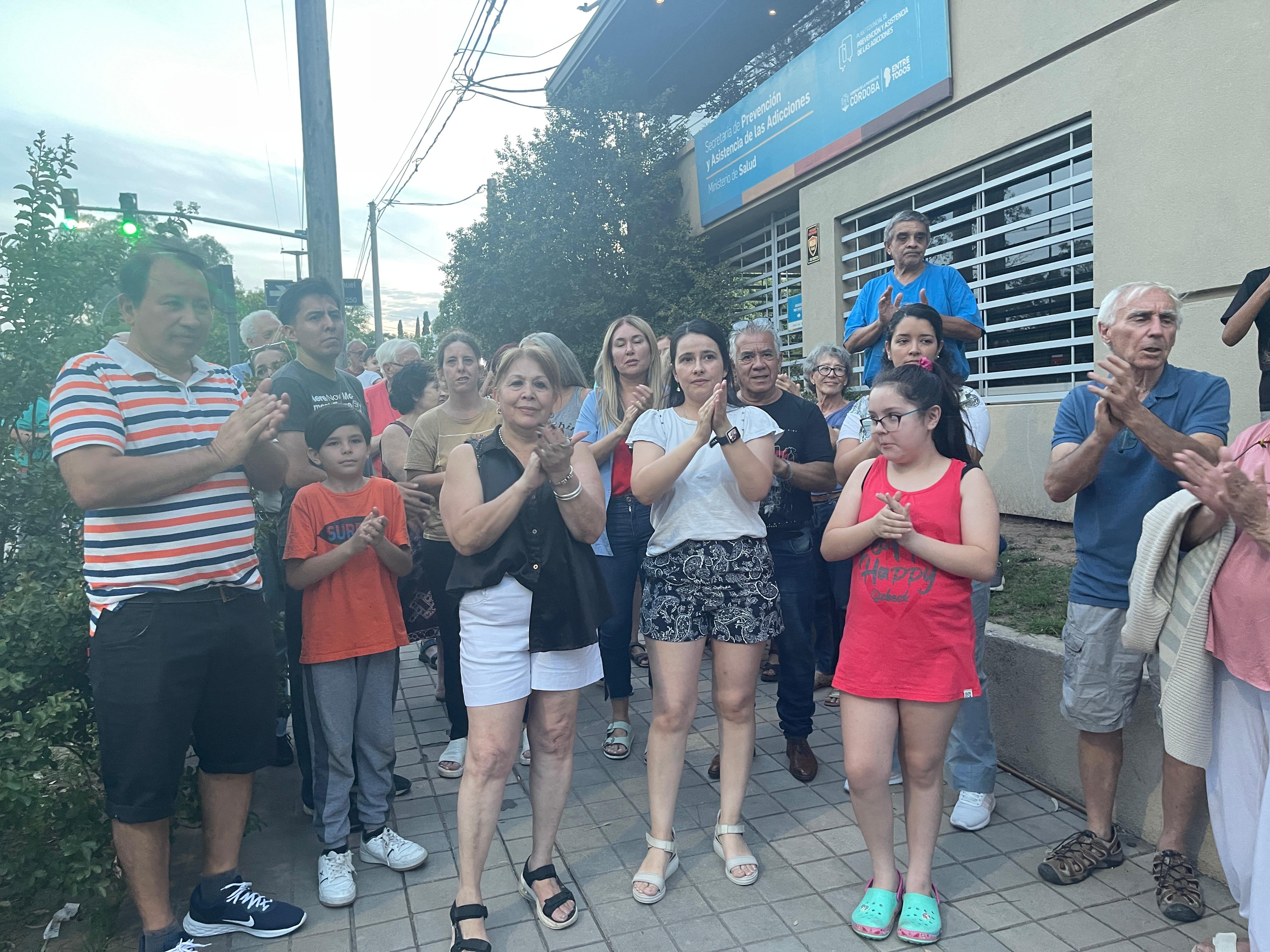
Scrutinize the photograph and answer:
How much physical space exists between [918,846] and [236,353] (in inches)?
430

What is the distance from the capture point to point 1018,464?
762 centimetres

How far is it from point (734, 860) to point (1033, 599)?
226 cm

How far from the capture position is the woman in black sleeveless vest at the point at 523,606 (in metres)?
2.87

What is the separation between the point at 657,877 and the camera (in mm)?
3174

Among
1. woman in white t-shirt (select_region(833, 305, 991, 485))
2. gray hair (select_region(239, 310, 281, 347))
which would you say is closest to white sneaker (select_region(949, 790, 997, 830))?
→ woman in white t-shirt (select_region(833, 305, 991, 485))

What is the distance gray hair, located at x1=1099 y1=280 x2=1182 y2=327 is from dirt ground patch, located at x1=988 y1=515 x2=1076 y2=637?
4.90ft

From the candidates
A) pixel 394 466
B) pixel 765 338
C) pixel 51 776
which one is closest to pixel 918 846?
pixel 765 338

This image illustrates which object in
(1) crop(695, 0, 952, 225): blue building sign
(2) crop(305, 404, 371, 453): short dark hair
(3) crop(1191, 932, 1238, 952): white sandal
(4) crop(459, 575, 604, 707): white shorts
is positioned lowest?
(3) crop(1191, 932, 1238, 952): white sandal

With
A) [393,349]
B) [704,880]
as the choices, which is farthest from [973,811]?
[393,349]

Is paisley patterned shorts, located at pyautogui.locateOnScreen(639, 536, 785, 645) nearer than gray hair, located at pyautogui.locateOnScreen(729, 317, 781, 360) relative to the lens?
Yes

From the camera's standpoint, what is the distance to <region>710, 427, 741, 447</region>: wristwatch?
10.4 ft

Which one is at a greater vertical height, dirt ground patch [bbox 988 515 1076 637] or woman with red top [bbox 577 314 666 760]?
woman with red top [bbox 577 314 666 760]

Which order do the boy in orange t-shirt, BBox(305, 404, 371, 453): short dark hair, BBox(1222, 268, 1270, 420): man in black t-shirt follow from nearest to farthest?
the boy in orange t-shirt, BBox(305, 404, 371, 453): short dark hair, BBox(1222, 268, 1270, 420): man in black t-shirt

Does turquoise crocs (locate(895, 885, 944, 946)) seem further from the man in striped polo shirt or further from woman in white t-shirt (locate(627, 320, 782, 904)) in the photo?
the man in striped polo shirt
